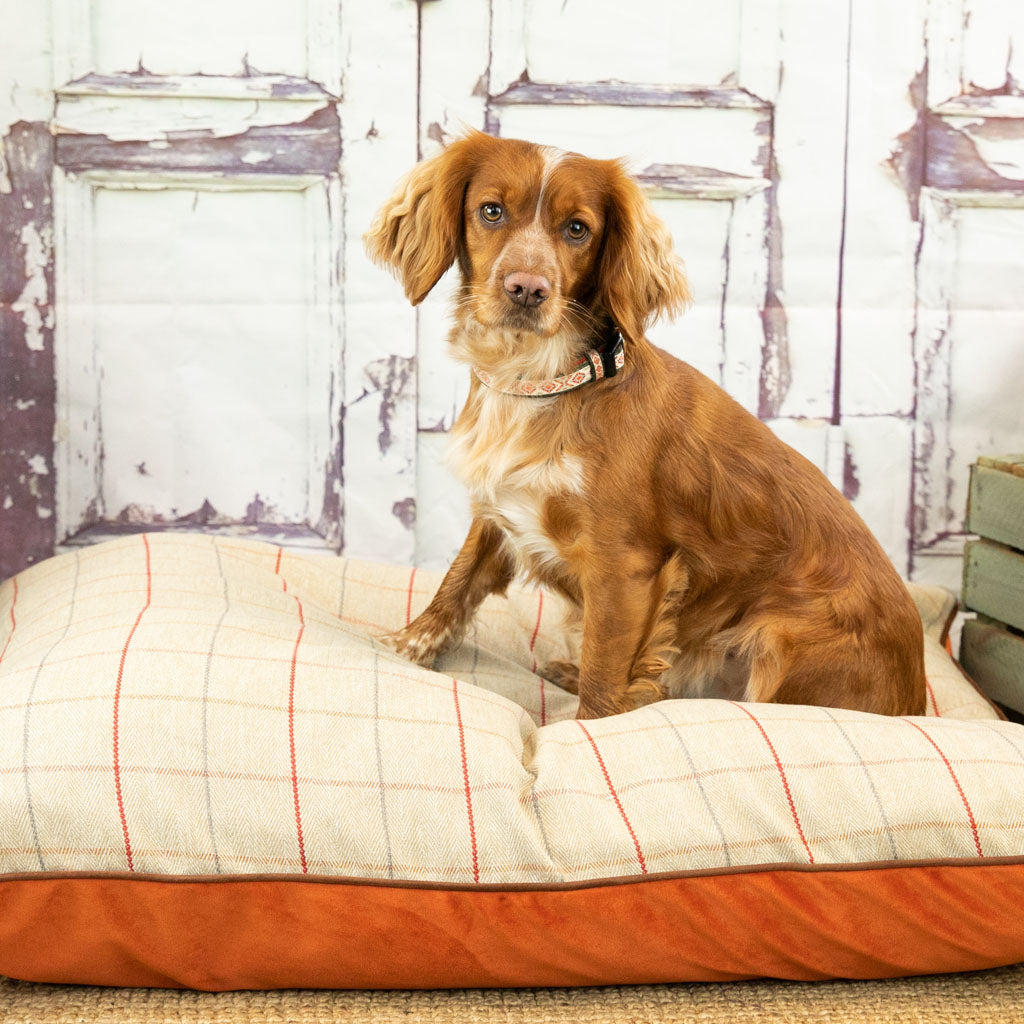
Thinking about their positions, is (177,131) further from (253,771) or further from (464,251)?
(253,771)

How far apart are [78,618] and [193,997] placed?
74 centimetres

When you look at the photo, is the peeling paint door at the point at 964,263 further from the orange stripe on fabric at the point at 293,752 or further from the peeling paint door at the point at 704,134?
the orange stripe on fabric at the point at 293,752

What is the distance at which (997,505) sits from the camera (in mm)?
2504

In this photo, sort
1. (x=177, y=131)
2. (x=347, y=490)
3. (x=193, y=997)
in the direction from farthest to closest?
1. (x=347, y=490)
2. (x=177, y=131)
3. (x=193, y=997)

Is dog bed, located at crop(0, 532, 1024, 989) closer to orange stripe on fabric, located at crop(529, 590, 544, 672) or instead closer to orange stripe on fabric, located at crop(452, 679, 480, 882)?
orange stripe on fabric, located at crop(452, 679, 480, 882)

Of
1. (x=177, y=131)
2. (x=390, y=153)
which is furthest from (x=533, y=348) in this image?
(x=177, y=131)

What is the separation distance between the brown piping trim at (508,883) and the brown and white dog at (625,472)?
1.57 feet

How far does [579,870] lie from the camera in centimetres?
147

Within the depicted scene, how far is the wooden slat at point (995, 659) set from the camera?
8.02 ft

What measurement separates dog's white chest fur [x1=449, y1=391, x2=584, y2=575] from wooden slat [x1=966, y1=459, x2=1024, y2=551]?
1.06 metres

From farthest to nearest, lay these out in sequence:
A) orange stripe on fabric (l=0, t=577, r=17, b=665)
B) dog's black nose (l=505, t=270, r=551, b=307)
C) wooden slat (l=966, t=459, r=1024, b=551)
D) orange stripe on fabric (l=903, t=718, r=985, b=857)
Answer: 1. wooden slat (l=966, t=459, r=1024, b=551)
2. orange stripe on fabric (l=0, t=577, r=17, b=665)
3. dog's black nose (l=505, t=270, r=551, b=307)
4. orange stripe on fabric (l=903, t=718, r=985, b=857)

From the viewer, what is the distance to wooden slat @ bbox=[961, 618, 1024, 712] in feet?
8.02

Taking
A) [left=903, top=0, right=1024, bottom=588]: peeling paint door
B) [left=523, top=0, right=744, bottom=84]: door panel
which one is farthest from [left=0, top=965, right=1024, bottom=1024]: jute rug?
[left=523, top=0, right=744, bottom=84]: door panel

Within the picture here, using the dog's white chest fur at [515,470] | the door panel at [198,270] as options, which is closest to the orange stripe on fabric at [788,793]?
the dog's white chest fur at [515,470]
